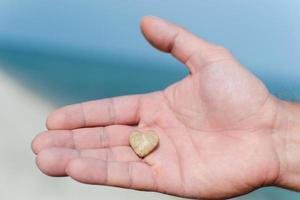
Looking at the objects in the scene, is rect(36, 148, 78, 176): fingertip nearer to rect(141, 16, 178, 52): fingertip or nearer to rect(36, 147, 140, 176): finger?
rect(36, 147, 140, 176): finger

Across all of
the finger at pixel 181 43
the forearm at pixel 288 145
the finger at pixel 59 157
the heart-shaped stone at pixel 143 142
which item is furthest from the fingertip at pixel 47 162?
the forearm at pixel 288 145

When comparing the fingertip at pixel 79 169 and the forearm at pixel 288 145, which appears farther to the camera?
the forearm at pixel 288 145

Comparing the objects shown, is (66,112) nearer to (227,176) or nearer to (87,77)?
(227,176)

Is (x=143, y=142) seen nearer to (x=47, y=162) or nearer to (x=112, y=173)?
(x=112, y=173)

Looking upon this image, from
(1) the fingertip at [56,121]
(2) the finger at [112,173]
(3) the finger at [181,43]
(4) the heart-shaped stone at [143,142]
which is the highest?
(3) the finger at [181,43]

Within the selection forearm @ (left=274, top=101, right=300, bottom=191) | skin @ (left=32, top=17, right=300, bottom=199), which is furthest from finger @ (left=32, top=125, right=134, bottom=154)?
forearm @ (left=274, top=101, right=300, bottom=191)

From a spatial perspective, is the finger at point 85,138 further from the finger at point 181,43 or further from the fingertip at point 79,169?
the finger at point 181,43
